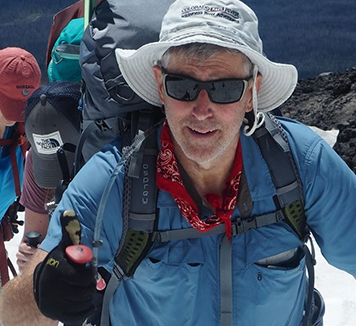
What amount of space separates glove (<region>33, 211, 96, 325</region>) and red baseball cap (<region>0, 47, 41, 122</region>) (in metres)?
2.23

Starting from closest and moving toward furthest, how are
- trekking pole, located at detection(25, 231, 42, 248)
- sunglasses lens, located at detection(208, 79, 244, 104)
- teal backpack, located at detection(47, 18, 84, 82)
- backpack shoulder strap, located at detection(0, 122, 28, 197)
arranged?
1. sunglasses lens, located at detection(208, 79, 244, 104)
2. trekking pole, located at detection(25, 231, 42, 248)
3. teal backpack, located at detection(47, 18, 84, 82)
4. backpack shoulder strap, located at detection(0, 122, 28, 197)

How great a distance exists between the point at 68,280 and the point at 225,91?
0.72 meters

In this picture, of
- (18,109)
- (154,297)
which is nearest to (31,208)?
(18,109)

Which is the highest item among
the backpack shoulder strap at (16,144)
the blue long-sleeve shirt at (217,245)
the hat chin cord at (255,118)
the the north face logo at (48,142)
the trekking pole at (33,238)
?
the hat chin cord at (255,118)

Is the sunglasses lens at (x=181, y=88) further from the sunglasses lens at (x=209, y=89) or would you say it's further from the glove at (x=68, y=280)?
Answer: the glove at (x=68, y=280)

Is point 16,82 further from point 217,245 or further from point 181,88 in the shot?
point 217,245

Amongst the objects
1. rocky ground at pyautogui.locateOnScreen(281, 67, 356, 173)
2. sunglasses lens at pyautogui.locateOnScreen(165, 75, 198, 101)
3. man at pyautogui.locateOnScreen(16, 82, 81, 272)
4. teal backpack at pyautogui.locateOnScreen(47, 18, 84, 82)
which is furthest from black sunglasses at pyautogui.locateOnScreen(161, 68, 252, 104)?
rocky ground at pyautogui.locateOnScreen(281, 67, 356, 173)

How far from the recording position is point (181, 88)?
1.84 meters

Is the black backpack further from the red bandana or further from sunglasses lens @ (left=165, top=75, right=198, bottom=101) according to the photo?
sunglasses lens @ (left=165, top=75, right=198, bottom=101)

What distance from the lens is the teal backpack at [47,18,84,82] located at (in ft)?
9.34

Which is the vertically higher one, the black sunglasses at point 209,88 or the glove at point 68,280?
the black sunglasses at point 209,88

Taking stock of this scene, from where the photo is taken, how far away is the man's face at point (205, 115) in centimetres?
183

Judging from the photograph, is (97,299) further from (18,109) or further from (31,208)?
(18,109)

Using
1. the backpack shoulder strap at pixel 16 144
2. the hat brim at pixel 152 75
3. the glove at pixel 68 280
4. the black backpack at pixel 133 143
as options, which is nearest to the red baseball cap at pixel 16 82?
the backpack shoulder strap at pixel 16 144
